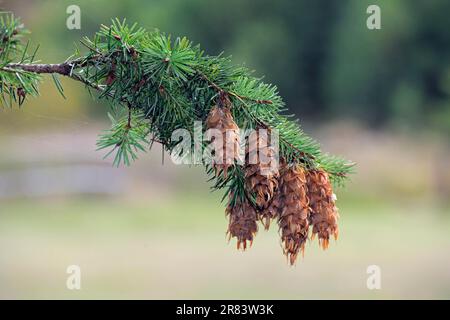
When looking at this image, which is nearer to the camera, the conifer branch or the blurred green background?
the conifer branch

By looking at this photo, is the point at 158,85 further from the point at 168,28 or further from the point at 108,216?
the point at 168,28

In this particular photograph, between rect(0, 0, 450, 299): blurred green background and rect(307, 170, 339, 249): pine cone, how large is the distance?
123 inches

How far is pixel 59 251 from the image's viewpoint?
6809 mm

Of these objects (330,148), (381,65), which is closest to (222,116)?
(330,148)

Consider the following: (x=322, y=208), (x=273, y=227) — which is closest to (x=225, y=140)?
(x=322, y=208)

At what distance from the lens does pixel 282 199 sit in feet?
3.25

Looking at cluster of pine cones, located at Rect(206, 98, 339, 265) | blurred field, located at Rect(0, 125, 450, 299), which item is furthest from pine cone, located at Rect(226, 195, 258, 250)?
blurred field, located at Rect(0, 125, 450, 299)

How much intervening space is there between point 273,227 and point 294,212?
222 inches

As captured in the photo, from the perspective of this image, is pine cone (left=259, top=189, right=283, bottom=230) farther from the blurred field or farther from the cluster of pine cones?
the blurred field

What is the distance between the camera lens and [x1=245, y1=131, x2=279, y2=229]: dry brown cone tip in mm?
956

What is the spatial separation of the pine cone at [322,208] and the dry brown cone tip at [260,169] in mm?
56

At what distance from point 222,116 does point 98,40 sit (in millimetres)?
176

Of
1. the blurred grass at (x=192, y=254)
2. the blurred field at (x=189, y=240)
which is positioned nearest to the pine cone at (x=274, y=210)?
the blurred field at (x=189, y=240)

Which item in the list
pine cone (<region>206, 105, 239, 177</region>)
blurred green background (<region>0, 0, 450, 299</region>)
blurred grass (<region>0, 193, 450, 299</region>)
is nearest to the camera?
pine cone (<region>206, 105, 239, 177</region>)
